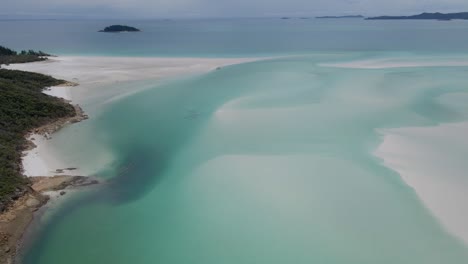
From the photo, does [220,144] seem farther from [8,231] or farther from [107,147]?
[8,231]

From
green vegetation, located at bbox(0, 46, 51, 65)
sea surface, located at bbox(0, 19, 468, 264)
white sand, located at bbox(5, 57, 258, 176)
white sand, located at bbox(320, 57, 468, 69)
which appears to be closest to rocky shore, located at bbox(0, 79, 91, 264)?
sea surface, located at bbox(0, 19, 468, 264)

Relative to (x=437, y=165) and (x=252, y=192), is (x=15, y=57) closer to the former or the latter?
(x=252, y=192)

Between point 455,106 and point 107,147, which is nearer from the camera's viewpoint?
point 107,147

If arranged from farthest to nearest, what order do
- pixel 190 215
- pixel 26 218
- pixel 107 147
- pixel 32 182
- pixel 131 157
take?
pixel 107 147, pixel 131 157, pixel 32 182, pixel 190 215, pixel 26 218

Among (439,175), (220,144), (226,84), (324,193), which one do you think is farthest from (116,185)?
(226,84)

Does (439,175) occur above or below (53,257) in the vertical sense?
above

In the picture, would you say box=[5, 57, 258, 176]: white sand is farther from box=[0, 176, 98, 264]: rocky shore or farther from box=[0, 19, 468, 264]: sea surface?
box=[0, 19, 468, 264]: sea surface
